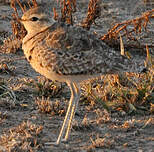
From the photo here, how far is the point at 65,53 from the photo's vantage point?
3529 mm

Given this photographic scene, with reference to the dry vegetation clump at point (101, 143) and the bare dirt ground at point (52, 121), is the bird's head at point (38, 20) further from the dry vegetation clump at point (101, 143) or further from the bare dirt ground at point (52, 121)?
the dry vegetation clump at point (101, 143)

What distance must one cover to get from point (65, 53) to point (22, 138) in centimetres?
92

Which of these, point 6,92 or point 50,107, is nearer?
point 50,107

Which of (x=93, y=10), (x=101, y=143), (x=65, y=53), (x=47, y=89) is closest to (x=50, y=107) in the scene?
(x=47, y=89)

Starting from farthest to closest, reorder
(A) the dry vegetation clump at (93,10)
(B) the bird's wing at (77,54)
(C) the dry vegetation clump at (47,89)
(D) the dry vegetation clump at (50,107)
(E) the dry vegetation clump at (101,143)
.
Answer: (A) the dry vegetation clump at (93,10)
(C) the dry vegetation clump at (47,89)
(D) the dry vegetation clump at (50,107)
(E) the dry vegetation clump at (101,143)
(B) the bird's wing at (77,54)

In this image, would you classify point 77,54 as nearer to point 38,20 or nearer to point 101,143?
point 38,20

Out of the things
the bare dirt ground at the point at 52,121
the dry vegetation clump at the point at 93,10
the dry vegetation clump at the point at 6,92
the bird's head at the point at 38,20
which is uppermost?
the bird's head at the point at 38,20

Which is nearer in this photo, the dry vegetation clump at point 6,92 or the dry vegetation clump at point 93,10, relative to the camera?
the dry vegetation clump at point 6,92

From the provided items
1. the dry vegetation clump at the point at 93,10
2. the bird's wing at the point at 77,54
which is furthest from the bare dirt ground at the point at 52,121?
the dry vegetation clump at the point at 93,10

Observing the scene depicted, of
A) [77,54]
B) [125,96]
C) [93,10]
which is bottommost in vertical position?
[125,96]

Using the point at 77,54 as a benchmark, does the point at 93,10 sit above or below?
below

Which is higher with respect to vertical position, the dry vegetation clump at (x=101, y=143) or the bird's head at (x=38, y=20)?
the bird's head at (x=38, y=20)

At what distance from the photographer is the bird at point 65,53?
352 cm

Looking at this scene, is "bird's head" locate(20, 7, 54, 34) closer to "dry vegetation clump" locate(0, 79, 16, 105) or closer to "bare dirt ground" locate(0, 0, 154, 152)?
"bare dirt ground" locate(0, 0, 154, 152)
